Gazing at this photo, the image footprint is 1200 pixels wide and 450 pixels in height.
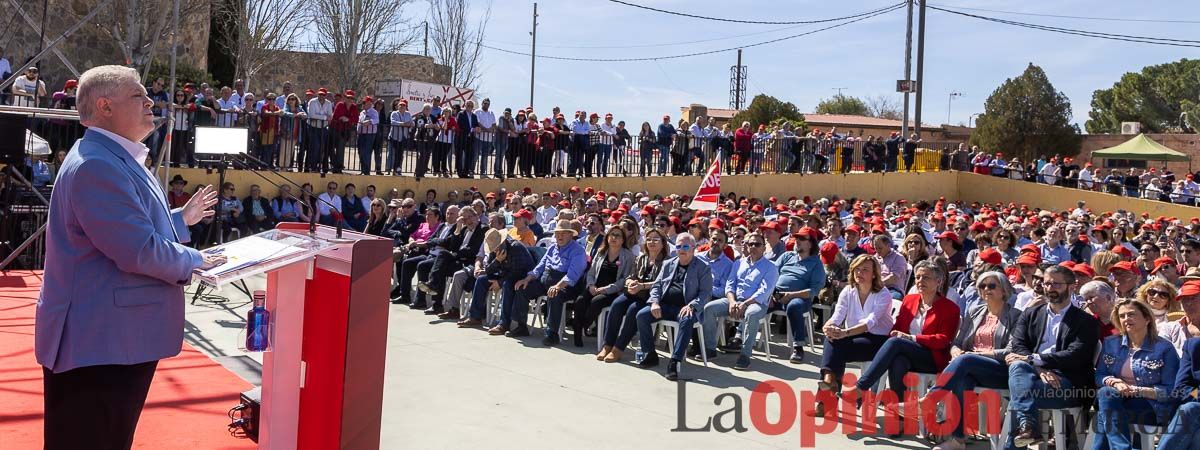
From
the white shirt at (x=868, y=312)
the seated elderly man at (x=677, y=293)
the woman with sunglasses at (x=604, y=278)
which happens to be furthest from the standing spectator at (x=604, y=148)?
the white shirt at (x=868, y=312)

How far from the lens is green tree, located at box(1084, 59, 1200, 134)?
5484 cm

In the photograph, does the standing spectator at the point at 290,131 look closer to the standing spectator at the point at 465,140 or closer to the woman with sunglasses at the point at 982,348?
the standing spectator at the point at 465,140

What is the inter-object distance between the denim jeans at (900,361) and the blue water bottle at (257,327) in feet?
13.5

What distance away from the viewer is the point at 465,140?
1781 cm

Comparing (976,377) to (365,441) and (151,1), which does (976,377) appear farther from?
(151,1)

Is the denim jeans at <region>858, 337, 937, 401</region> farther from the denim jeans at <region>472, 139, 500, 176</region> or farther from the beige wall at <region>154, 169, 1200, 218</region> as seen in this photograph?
the denim jeans at <region>472, 139, 500, 176</region>

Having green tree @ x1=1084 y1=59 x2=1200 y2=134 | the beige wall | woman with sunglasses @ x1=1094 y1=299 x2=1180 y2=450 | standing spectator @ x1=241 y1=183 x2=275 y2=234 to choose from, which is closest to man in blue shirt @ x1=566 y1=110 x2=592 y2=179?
the beige wall

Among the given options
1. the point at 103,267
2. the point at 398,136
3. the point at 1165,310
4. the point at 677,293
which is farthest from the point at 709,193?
the point at 103,267

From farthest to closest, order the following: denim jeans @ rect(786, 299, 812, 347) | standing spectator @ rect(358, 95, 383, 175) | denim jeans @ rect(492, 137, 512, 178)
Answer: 1. denim jeans @ rect(492, 137, 512, 178)
2. standing spectator @ rect(358, 95, 383, 175)
3. denim jeans @ rect(786, 299, 812, 347)

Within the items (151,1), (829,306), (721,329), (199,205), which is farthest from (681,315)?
(151,1)

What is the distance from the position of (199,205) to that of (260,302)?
1.59 ft

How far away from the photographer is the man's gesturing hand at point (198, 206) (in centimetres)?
357

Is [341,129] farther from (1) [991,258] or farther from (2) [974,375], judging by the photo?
(2) [974,375]

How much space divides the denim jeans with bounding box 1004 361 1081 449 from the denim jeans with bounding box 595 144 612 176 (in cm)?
1478
